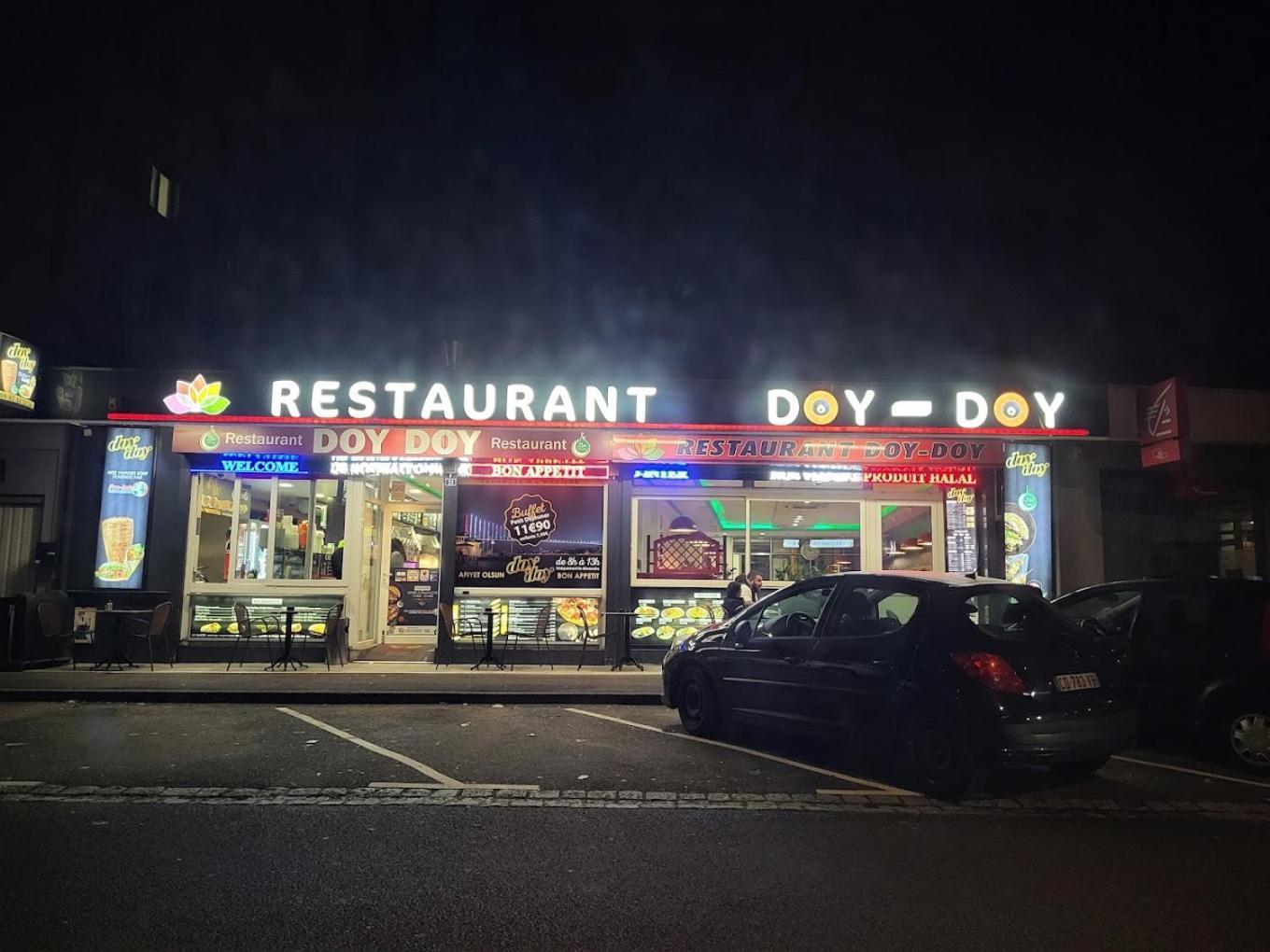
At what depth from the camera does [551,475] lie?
13633 mm

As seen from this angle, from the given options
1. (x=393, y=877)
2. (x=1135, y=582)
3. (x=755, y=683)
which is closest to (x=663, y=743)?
(x=755, y=683)

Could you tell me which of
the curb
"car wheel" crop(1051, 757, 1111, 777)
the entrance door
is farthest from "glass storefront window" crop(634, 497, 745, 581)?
"car wheel" crop(1051, 757, 1111, 777)

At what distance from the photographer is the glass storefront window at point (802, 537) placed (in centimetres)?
1427

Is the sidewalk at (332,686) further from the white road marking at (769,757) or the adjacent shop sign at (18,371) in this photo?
the adjacent shop sign at (18,371)

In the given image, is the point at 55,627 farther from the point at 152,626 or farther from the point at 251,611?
the point at 251,611

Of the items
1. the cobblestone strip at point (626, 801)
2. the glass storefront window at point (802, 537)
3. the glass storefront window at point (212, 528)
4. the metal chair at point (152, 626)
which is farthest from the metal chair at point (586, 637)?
the cobblestone strip at point (626, 801)

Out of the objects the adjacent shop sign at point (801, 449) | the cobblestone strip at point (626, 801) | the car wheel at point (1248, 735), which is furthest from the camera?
the adjacent shop sign at point (801, 449)

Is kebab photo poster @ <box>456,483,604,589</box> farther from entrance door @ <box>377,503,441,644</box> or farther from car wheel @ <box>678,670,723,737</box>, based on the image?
car wheel @ <box>678,670,723,737</box>

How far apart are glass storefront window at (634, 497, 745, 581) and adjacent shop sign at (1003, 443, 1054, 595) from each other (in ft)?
14.2

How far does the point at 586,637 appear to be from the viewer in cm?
1280

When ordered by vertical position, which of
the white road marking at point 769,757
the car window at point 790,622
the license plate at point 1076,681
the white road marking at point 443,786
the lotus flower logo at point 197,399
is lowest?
the white road marking at point 443,786

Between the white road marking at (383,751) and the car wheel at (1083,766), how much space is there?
4.39m

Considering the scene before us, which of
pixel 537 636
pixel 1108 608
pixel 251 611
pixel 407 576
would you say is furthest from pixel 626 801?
pixel 407 576

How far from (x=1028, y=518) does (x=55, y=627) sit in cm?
1508
